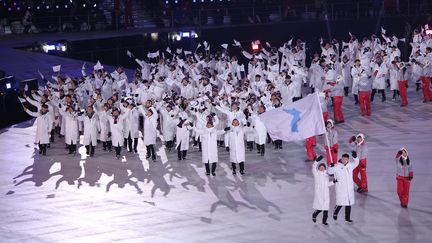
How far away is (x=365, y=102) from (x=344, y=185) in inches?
429

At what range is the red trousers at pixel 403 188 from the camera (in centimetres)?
1873

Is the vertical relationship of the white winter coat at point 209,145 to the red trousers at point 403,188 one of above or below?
above

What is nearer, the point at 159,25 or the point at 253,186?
the point at 253,186

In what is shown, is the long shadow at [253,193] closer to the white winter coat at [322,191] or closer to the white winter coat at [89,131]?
the white winter coat at [322,191]

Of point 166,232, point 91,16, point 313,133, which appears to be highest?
point 91,16

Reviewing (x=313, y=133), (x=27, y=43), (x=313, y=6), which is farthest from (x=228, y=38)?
(x=313, y=133)

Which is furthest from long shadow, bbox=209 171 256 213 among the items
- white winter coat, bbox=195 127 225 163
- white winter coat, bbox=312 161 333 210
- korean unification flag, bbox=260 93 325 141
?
white winter coat, bbox=312 161 333 210

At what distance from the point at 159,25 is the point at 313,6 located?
8.51 metres

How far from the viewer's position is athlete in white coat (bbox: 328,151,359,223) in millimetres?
18078

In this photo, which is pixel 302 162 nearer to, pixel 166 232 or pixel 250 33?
pixel 166 232

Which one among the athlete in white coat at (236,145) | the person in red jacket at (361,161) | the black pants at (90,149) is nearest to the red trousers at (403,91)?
the athlete in white coat at (236,145)

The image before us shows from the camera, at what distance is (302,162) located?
23.2 meters

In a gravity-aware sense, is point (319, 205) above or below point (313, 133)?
below

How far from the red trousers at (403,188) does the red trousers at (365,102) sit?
9295 mm
